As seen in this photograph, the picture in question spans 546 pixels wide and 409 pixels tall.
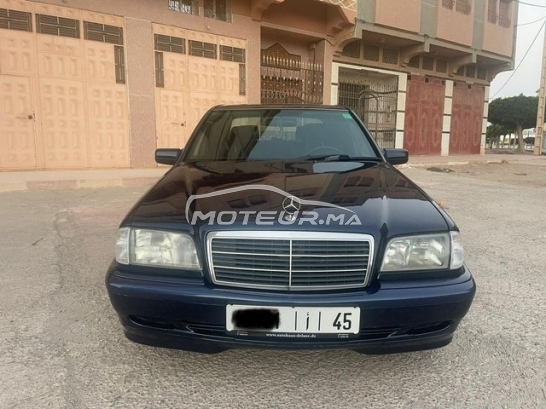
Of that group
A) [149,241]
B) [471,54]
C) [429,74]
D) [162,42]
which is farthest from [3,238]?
[471,54]

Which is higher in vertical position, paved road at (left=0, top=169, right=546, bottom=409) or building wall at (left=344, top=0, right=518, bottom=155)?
building wall at (left=344, top=0, right=518, bottom=155)

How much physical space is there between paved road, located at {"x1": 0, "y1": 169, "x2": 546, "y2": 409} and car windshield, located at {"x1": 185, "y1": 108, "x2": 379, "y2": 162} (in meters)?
1.25

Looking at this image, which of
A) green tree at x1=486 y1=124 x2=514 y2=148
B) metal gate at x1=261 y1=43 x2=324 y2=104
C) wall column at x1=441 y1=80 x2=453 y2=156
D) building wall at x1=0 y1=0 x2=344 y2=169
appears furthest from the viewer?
green tree at x1=486 y1=124 x2=514 y2=148

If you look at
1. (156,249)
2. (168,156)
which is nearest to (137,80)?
(168,156)

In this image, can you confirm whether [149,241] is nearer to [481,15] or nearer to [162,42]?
[162,42]

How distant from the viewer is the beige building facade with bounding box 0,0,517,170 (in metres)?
8.16

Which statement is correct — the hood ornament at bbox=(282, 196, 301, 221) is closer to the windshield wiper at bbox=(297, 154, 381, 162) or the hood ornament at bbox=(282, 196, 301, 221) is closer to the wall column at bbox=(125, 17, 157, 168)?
the windshield wiper at bbox=(297, 154, 381, 162)

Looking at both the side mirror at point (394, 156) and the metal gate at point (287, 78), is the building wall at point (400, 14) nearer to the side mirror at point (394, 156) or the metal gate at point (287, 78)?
the metal gate at point (287, 78)

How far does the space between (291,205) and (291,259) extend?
0.85ft

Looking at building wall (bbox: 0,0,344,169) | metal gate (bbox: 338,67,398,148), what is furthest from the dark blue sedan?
metal gate (bbox: 338,67,398,148)

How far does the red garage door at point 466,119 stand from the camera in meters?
16.4

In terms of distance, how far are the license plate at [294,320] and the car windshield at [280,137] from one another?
128 centimetres

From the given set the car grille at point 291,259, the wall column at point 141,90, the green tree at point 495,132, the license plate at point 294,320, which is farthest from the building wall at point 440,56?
the green tree at point 495,132

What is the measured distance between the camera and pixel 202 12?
32.2ft
